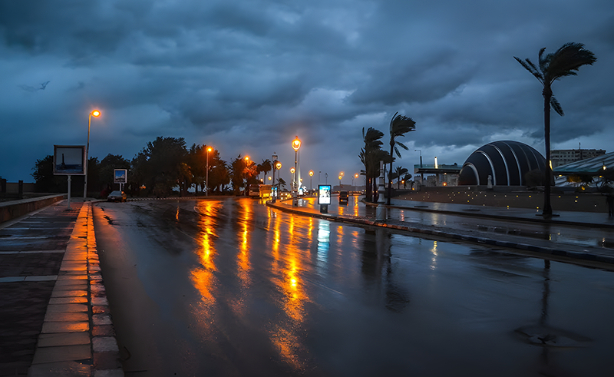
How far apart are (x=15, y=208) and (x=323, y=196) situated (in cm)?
1905

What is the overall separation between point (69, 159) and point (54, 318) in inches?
1056

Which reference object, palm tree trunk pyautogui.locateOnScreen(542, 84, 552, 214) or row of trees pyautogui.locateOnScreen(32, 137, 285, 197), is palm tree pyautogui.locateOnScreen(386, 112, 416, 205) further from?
row of trees pyautogui.locateOnScreen(32, 137, 285, 197)

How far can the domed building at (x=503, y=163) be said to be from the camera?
95812 mm

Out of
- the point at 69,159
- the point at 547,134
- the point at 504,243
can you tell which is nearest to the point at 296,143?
the point at 69,159

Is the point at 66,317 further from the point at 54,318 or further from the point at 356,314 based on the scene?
the point at 356,314

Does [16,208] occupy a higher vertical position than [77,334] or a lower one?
higher

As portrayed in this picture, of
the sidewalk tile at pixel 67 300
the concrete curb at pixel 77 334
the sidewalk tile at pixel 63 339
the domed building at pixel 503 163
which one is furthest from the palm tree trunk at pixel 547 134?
the domed building at pixel 503 163

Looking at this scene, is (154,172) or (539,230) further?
(154,172)

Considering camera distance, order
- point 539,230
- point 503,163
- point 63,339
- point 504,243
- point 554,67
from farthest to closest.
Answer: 1. point 503,163
2. point 554,67
3. point 539,230
4. point 504,243
5. point 63,339

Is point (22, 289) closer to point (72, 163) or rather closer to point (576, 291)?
point (576, 291)

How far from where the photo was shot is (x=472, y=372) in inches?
156

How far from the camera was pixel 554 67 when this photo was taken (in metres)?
26.0

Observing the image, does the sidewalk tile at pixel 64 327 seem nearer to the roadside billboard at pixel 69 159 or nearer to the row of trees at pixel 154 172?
the roadside billboard at pixel 69 159

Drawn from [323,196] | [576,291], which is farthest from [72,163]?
[576,291]
